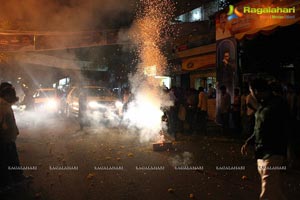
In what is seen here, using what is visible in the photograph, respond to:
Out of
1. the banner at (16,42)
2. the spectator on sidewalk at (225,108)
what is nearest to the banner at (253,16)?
the spectator on sidewalk at (225,108)

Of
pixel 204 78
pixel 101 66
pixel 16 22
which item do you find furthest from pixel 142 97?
pixel 101 66

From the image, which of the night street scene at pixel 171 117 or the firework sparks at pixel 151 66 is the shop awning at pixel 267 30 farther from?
the firework sparks at pixel 151 66

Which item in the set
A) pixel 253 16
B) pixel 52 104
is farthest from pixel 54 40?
pixel 253 16

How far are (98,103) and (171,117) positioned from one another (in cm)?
472

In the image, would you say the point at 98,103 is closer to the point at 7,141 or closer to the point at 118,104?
the point at 118,104

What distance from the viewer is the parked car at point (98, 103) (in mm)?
14227

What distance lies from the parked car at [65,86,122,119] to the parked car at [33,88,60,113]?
4.17 meters

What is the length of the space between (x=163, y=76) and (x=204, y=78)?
340cm

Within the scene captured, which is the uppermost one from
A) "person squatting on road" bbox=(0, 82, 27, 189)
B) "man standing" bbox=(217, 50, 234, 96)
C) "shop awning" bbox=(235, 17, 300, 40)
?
"shop awning" bbox=(235, 17, 300, 40)

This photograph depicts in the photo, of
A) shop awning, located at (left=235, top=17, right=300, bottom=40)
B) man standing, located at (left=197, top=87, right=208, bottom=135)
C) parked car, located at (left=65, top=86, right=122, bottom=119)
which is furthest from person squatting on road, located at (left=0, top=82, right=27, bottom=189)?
parked car, located at (left=65, top=86, right=122, bottom=119)

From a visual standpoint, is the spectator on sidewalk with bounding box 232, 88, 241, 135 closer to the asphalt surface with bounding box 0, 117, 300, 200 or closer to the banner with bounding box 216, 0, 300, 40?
the asphalt surface with bounding box 0, 117, 300, 200

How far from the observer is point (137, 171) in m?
6.59

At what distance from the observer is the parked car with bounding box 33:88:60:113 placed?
19.8 m

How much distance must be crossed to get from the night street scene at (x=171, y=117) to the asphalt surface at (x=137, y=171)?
0.03m
